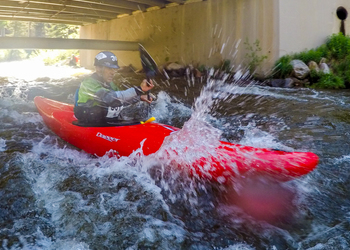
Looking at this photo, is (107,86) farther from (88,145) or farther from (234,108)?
(234,108)

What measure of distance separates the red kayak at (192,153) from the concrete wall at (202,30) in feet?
21.4

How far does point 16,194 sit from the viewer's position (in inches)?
112

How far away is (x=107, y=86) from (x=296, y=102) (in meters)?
4.46

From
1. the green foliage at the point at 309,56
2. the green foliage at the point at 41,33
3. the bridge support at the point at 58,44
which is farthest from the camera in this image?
the green foliage at the point at 41,33

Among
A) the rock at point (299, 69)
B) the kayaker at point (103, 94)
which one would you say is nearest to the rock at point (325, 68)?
the rock at point (299, 69)

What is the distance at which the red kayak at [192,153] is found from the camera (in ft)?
8.70

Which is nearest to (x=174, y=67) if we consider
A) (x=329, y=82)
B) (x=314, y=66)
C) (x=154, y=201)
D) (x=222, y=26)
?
(x=222, y=26)

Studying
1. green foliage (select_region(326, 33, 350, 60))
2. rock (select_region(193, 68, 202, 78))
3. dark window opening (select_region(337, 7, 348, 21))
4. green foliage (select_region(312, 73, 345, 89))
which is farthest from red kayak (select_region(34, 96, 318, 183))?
dark window opening (select_region(337, 7, 348, 21))

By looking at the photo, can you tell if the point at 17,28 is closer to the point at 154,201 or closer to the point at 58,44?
the point at 58,44

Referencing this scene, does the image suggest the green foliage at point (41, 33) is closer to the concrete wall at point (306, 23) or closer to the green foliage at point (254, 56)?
the green foliage at point (254, 56)

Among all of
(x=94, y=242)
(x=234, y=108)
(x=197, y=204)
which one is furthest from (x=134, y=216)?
(x=234, y=108)

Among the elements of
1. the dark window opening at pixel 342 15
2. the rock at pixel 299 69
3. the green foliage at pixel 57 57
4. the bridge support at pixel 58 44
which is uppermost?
the green foliage at pixel 57 57

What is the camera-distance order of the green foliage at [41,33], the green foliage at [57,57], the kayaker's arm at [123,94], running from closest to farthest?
the kayaker's arm at [123,94] → the green foliage at [57,57] → the green foliage at [41,33]

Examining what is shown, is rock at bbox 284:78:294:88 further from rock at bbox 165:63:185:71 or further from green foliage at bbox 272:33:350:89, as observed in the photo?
rock at bbox 165:63:185:71
